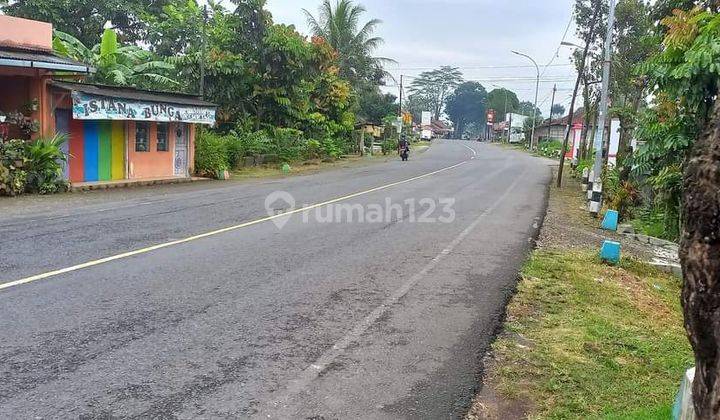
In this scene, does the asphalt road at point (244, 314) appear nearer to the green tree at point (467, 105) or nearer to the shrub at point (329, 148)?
the shrub at point (329, 148)

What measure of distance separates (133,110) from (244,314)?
14.8 metres

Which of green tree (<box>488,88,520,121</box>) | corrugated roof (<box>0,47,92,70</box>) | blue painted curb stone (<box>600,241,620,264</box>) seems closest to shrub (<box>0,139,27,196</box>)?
corrugated roof (<box>0,47,92,70</box>)

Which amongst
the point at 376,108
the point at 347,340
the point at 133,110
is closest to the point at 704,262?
the point at 347,340

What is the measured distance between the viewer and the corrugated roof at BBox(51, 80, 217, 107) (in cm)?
1684

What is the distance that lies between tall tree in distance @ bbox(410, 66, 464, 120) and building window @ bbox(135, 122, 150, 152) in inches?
5016

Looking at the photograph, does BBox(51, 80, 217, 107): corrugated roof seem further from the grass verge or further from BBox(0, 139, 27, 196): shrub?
the grass verge

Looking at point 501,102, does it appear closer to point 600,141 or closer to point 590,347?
point 600,141

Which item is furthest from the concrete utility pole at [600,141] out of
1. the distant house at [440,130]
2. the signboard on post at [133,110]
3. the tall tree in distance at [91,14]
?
the distant house at [440,130]

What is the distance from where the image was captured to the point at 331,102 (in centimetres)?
3609

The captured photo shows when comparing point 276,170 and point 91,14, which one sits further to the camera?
point 91,14

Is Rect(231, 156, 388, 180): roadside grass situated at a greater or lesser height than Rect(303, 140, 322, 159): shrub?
lesser

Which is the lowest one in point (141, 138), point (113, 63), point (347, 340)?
point (347, 340)

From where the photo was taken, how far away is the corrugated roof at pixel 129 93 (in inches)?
663

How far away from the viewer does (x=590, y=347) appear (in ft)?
17.3
